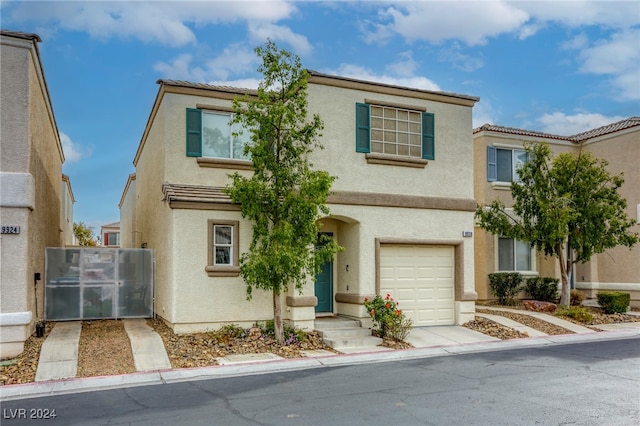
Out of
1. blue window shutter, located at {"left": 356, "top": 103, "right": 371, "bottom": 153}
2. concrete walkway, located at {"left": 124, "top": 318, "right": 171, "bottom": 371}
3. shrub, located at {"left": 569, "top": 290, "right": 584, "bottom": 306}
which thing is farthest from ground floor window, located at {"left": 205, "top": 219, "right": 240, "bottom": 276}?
shrub, located at {"left": 569, "top": 290, "right": 584, "bottom": 306}

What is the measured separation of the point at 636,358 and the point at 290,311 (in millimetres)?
8115

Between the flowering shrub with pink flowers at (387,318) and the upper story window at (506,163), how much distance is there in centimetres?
954

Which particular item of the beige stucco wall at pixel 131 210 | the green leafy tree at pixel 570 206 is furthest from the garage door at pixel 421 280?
the beige stucco wall at pixel 131 210

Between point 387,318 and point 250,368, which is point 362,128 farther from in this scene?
point 250,368

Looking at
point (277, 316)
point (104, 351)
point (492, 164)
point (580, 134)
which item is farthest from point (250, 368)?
point (580, 134)

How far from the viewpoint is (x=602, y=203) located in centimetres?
1903

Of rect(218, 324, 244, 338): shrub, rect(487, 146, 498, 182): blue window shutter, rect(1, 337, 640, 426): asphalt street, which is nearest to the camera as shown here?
rect(1, 337, 640, 426): asphalt street

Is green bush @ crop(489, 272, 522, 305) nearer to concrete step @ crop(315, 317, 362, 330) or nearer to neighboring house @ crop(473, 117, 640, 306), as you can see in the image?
neighboring house @ crop(473, 117, 640, 306)

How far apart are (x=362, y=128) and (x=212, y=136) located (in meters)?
4.24

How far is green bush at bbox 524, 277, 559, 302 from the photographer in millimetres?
21875

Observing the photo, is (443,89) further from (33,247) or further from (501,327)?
(33,247)

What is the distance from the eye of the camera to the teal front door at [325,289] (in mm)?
16594

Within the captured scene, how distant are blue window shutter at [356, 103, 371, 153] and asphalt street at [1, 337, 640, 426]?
20.9 ft

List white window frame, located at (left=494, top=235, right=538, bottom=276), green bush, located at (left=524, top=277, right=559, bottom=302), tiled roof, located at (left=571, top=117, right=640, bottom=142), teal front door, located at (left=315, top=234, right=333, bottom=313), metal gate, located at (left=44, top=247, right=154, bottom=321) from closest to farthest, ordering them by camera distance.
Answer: metal gate, located at (left=44, top=247, right=154, bottom=321) < teal front door, located at (left=315, top=234, right=333, bottom=313) < green bush, located at (left=524, top=277, right=559, bottom=302) < white window frame, located at (left=494, top=235, right=538, bottom=276) < tiled roof, located at (left=571, top=117, right=640, bottom=142)
